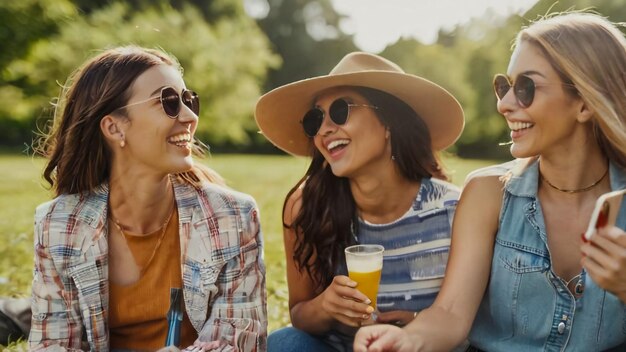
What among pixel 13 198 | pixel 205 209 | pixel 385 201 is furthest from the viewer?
pixel 13 198

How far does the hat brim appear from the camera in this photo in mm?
3777

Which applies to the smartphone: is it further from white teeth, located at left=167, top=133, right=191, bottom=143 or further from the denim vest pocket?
white teeth, located at left=167, top=133, right=191, bottom=143

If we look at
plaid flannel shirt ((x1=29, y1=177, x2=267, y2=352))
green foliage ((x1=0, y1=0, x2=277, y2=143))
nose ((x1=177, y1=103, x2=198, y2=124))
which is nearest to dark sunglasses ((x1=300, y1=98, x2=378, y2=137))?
plaid flannel shirt ((x1=29, y1=177, x2=267, y2=352))

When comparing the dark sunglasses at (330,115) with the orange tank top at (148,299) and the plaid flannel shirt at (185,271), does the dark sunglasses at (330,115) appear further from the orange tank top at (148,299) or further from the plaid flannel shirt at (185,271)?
the orange tank top at (148,299)

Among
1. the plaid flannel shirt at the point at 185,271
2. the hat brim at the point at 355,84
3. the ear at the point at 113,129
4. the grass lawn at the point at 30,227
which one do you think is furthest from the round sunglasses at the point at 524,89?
the ear at the point at 113,129

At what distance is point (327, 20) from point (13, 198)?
47983 millimetres

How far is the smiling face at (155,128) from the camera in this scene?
3463 mm

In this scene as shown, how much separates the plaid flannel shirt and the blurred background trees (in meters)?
1.32

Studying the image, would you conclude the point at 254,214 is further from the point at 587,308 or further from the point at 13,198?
the point at 13,198

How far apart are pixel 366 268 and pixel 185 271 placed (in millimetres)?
1019

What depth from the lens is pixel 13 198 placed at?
13.9 metres

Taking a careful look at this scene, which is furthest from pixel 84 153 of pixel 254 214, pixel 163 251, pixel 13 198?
pixel 13 198

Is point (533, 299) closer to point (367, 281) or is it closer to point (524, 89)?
point (367, 281)

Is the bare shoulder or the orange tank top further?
the orange tank top
